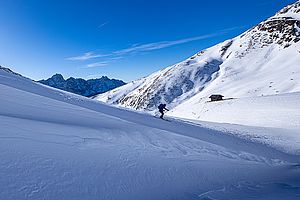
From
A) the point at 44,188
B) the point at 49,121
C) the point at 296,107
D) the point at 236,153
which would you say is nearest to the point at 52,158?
the point at 44,188

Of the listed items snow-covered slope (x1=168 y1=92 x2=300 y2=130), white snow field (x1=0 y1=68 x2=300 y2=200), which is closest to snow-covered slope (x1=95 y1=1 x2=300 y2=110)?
snow-covered slope (x1=168 y1=92 x2=300 y2=130)

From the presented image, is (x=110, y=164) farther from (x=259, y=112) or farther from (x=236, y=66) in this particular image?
(x=236, y=66)

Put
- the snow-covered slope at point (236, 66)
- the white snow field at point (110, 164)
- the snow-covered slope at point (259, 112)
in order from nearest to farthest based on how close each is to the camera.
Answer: the white snow field at point (110, 164)
the snow-covered slope at point (259, 112)
the snow-covered slope at point (236, 66)

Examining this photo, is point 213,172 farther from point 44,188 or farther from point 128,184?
point 44,188

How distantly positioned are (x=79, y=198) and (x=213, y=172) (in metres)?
4.86

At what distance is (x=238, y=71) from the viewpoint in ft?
363

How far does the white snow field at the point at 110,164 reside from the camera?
584 cm

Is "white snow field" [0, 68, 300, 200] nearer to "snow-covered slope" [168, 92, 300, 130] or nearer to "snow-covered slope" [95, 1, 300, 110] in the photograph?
"snow-covered slope" [168, 92, 300, 130]

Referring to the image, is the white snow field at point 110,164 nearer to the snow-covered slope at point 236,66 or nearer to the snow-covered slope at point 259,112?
the snow-covered slope at point 259,112

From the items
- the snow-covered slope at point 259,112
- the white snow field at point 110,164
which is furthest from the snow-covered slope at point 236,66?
the white snow field at point 110,164

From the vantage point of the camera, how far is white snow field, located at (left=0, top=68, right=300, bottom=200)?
584 centimetres

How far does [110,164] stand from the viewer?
7391mm

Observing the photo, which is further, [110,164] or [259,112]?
[259,112]

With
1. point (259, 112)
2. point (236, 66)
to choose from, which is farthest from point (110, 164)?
point (236, 66)
